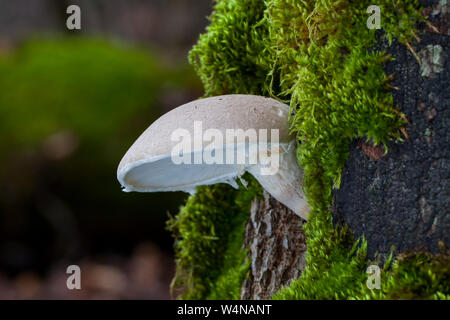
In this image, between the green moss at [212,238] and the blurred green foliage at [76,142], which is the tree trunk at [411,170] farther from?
the blurred green foliage at [76,142]

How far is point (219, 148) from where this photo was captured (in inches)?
60.2

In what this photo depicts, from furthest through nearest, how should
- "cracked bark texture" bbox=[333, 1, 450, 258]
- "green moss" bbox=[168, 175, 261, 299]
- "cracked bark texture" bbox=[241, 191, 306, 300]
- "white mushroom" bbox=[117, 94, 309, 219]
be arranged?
"green moss" bbox=[168, 175, 261, 299] < "cracked bark texture" bbox=[241, 191, 306, 300] < "white mushroom" bbox=[117, 94, 309, 219] < "cracked bark texture" bbox=[333, 1, 450, 258]

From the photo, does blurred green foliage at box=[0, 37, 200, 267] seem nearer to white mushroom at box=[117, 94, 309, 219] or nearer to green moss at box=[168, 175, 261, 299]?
green moss at box=[168, 175, 261, 299]

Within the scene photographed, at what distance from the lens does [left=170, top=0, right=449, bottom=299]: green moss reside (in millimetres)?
1433

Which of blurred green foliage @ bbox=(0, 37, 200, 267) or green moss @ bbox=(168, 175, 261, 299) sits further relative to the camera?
A: blurred green foliage @ bbox=(0, 37, 200, 267)

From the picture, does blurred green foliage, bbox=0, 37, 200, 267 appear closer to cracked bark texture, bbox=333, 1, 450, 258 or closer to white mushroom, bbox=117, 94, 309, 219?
white mushroom, bbox=117, 94, 309, 219

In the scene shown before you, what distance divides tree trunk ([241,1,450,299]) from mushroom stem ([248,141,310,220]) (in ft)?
0.68

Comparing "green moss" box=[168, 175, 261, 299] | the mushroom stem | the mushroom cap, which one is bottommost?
"green moss" box=[168, 175, 261, 299]

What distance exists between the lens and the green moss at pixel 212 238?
2.46m

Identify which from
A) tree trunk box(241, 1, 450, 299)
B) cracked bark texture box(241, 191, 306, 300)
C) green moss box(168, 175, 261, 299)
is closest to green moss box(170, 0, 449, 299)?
tree trunk box(241, 1, 450, 299)

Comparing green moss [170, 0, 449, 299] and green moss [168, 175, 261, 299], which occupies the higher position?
green moss [170, 0, 449, 299]

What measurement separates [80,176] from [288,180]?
3.91 m

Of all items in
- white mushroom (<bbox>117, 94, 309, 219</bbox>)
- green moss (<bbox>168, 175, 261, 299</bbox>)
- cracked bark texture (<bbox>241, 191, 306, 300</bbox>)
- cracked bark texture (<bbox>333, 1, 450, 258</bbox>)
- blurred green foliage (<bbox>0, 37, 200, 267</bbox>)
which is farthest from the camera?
blurred green foliage (<bbox>0, 37, 200, 267</bbox>)

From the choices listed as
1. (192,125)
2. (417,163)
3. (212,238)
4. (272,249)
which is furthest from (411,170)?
(212,238)
